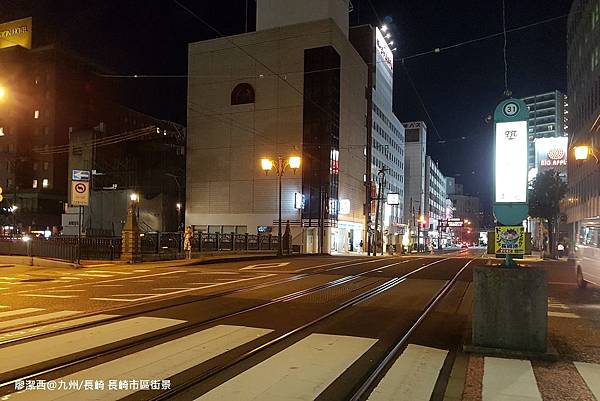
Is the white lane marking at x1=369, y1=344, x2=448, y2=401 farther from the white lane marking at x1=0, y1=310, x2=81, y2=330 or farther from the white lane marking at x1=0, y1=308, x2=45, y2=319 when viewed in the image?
the white lane marking at x1=0, y1=308, x2=45, y2=319

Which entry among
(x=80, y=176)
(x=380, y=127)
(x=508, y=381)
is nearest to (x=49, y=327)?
(x=508, y=381)

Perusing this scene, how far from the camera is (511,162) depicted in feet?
25.0

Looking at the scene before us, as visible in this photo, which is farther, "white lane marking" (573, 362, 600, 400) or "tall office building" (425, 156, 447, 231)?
"tall office building" (425, 156, 447, 231)

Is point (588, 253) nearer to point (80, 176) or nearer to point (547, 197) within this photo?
point (80, 176)

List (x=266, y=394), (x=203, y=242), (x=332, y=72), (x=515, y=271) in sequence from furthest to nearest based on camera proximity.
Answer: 1. (x=332, y=72)
2. (x=203, y=242)
3. (x=515, y=271)
4. (x=266, y=394)

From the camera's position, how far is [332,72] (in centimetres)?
6025

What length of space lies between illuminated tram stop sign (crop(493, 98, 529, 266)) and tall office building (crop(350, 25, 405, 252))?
60.4 meters

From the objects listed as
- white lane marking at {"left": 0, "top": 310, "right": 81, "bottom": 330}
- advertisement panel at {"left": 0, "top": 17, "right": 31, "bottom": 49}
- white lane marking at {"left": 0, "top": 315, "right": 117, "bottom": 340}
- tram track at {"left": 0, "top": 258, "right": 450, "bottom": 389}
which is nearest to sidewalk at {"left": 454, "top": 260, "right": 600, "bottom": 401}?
tram track at {"left": 0, "top": 258, "right": 450, "bottom": 389}

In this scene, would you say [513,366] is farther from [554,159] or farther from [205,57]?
[554,159]

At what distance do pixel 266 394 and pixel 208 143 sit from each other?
63.0m

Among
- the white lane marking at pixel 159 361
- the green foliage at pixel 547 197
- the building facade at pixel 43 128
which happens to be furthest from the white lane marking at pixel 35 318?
the building facade at pixel 43 128

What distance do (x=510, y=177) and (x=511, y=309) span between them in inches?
76.9

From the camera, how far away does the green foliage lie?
48.2 m

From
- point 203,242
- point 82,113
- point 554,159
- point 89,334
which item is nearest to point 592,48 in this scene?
point 554,159
